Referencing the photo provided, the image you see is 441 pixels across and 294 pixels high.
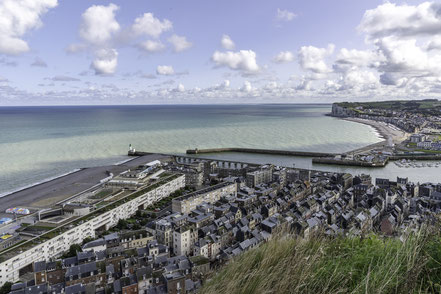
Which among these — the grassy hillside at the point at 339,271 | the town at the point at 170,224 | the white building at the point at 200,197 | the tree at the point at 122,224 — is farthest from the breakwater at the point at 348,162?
the grassy hillside at the point at 339,271

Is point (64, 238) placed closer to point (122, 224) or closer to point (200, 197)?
point (122, 224)

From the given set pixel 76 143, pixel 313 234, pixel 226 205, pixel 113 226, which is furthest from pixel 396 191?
pixel 76 143

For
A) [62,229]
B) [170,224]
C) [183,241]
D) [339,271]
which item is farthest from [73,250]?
[339,271]

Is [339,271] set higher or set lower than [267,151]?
higher

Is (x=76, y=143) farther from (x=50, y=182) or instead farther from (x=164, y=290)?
(x=164, y=290)

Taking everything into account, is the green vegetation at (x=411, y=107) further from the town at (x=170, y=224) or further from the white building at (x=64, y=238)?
the white building at (x=64, y=238)

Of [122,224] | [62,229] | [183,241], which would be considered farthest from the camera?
[122,224]

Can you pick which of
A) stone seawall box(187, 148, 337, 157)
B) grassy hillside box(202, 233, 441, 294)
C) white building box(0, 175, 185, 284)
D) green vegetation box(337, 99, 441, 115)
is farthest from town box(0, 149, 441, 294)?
green vegetation box(337, 99, 441, 115)
